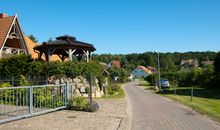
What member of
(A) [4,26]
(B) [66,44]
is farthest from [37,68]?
(A) [4,26]

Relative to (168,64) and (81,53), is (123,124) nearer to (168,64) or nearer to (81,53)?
(81,53)

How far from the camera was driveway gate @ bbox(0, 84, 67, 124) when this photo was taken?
41.3 ft

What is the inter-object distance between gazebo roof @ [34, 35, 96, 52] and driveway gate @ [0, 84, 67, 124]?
770 centimetres

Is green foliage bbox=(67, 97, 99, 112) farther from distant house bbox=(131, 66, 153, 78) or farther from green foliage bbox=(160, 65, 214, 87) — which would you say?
distant house bbox=(131, 66, 153, 78)

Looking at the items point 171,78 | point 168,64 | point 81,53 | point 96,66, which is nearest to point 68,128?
point 96,66

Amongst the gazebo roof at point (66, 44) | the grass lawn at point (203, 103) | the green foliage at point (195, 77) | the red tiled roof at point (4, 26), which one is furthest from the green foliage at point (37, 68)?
the green foliage at point (195, 77)

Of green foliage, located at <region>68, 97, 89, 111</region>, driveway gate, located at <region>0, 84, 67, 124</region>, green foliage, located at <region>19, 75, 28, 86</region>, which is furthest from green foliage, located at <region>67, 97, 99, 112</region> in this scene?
green foliage, located at <region>19, 75, 28, 86</region>

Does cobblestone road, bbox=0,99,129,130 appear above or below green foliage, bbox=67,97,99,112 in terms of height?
below

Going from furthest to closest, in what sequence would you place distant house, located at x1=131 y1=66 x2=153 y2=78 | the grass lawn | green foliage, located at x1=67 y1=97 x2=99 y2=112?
distant house, located at x1=131 y1=66 x2=153 y2=78, the grass lawn, green foliage, located at x1=67 y1=97 x2=99 y2=112

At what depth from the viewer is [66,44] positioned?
2247 cm

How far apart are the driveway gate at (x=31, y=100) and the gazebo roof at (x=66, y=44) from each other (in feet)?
25.3

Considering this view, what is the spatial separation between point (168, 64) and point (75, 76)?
10667cm

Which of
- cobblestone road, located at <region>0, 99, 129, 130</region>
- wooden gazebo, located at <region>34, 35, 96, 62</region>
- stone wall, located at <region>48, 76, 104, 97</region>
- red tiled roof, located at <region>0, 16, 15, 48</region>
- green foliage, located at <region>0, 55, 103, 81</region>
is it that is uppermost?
red tiled roof, located at <region>0, 16, 15, 48</region>

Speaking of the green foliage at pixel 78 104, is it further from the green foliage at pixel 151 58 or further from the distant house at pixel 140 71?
the distant house at pixel 140 71
